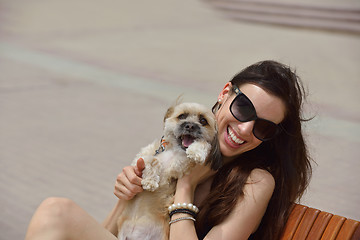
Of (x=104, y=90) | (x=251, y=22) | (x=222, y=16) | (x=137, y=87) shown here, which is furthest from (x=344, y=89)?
(x=222, y=16)

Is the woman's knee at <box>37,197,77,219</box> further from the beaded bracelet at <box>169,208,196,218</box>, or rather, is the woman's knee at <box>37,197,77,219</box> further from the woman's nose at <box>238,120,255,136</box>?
the woman's nose at <box>238,120,255,136</box>

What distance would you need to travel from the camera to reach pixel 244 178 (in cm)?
277

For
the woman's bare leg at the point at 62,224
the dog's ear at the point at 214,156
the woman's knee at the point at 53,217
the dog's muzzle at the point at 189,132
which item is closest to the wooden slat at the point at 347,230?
the dog's ear at the point at 214,156

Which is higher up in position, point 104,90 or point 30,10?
point 104,90

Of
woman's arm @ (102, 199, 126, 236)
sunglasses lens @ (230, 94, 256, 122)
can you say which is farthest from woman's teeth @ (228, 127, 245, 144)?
woman's arm @ (102, 199, 126, 236)

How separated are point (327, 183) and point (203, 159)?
3.39 m

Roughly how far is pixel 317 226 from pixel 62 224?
1379mm

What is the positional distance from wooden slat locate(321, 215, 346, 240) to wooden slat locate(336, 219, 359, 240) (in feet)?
0.06

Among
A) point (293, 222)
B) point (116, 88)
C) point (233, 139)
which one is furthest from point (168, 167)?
point (116, 88)

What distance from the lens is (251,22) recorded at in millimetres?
16625

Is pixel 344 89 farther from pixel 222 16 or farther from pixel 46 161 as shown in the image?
pixel 222 16

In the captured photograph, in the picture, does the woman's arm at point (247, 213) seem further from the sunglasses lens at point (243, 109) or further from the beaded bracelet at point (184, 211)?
the sunglasses lens at point (243, 109)

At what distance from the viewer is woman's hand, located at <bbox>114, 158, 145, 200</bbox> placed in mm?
2800

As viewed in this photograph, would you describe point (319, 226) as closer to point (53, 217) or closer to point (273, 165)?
point (273, 165)
